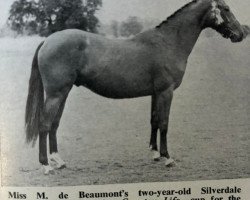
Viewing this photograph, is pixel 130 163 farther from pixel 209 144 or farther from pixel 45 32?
pixel 45 32

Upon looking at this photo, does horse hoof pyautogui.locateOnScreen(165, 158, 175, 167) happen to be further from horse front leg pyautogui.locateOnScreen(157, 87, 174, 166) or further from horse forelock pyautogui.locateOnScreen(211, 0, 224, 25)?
Result: horse forelock pyautogui.locateOnScreen(211, 0, 224, 25)

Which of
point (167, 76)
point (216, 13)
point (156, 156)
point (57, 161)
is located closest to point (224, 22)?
point (216, 13)

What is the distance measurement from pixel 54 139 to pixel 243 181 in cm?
30

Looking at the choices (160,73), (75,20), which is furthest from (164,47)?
(75,20)

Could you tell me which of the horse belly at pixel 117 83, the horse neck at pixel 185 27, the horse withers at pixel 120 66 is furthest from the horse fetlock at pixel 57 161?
the horse neck at pixel 185 27

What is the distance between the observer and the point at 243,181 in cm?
96

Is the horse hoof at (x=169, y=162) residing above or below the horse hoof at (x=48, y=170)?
above

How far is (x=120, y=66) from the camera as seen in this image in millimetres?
942

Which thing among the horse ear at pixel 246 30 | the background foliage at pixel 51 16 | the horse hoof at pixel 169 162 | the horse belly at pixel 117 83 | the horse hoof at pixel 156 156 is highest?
the background foliage at pixel 51 16

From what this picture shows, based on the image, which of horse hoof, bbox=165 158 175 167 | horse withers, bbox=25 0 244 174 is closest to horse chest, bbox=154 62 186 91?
horse withers, bbox=25 0 244 174

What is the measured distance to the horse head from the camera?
3.15 ft

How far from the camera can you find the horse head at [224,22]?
96cm

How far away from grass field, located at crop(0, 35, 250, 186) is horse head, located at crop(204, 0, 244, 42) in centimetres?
1

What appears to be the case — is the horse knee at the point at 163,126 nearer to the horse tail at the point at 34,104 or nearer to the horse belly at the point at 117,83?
the horse belly at the point at 117,83
